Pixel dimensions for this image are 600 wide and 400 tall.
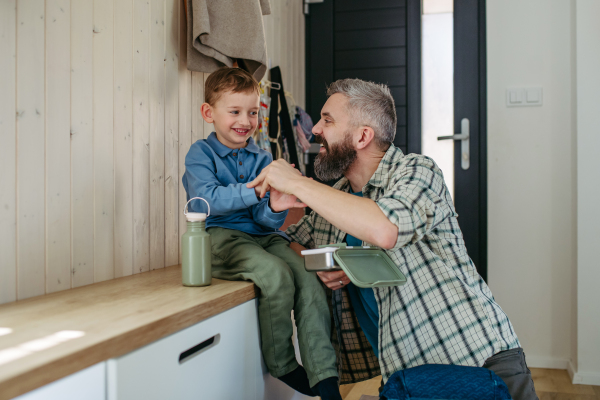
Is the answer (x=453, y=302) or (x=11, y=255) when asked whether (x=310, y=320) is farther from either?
(x=11, y=255)

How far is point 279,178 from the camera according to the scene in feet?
3.93

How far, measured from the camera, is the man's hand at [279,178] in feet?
3.89

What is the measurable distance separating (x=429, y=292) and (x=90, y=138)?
3.16ft

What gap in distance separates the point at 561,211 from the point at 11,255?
8.60 ft

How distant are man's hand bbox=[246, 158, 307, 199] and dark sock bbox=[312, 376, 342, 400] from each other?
47cm

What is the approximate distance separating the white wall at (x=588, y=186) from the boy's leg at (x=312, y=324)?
69.1 inches

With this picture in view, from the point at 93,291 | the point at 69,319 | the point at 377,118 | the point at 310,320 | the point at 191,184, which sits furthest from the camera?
the point at 377,118

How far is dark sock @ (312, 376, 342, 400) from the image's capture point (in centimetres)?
113

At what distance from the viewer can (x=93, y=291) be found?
110 centimetres

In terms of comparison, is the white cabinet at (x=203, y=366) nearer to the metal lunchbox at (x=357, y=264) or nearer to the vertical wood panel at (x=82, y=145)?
the metal lunchbox at (x=357, y=264)

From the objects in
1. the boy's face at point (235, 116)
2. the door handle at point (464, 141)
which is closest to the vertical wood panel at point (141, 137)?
the boy's face at point (235, 116)

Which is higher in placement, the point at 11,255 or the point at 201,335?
the point at 11,255

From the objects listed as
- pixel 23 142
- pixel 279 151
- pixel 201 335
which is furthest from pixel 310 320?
pixel 279 151

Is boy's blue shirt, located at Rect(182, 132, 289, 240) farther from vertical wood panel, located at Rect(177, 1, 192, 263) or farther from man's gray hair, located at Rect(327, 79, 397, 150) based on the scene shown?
man's gray hair, located at Rect(327, 79, 397, 150)
